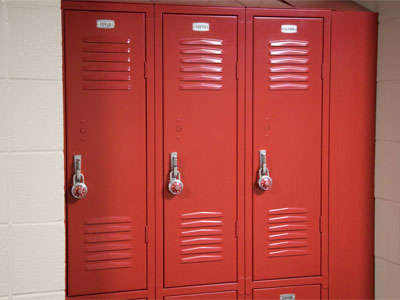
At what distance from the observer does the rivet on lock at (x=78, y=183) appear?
2551mm

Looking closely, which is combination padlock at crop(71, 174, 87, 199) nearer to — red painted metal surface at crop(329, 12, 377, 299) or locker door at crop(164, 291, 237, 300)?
locker door at crop(164, 291, 237, 300)

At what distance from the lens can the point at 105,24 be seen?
258cm

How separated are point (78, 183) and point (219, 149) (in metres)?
0.78

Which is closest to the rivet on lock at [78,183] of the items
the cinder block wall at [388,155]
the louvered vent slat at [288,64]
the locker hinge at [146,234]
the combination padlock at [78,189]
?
the combination padlock at [78,189]

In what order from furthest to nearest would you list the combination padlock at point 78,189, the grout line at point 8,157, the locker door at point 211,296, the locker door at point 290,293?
the locker door at point 290,293 → the locker door at point 211,296 → the combination padlock at point 78,189 → the grout line at point 8,157

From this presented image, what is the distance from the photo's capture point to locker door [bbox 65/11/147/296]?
8.41 ft

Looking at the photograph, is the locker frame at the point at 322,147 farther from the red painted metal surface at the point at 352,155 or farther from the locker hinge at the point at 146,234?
the locker hinge at the point at 146,234

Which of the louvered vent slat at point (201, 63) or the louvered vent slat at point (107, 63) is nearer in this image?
the louvered vent slat at point (107, 63)

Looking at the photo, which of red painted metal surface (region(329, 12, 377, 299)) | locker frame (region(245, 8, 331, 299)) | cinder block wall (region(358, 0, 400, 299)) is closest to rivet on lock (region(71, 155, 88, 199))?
locker frame (region(245, 8, 331, 299))

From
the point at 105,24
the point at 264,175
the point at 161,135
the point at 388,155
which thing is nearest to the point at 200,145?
the point at 161,135

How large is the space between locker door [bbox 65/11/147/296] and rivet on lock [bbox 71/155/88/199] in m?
0.03

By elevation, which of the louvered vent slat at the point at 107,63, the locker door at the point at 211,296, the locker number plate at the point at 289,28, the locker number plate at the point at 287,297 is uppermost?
the locker number plate at the point at 289,28

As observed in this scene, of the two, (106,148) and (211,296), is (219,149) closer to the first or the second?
(106,148)

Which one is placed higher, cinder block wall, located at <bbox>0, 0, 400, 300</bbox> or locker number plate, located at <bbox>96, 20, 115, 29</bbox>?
locker number plate, located at <bbox>96, 20, 115, 29</bbox>
